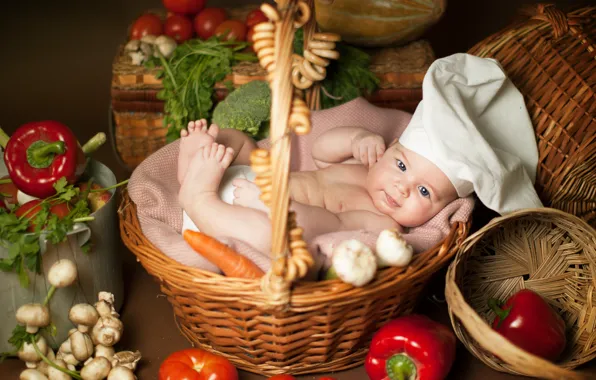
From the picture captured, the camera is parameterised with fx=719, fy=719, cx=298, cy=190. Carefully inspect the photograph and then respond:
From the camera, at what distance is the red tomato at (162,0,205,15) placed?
119 inches

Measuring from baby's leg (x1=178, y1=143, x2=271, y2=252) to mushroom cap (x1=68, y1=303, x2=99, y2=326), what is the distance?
0.36 meters

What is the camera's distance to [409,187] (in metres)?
1.95

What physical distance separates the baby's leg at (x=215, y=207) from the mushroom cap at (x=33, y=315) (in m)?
0.45

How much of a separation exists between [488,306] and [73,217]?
118cm

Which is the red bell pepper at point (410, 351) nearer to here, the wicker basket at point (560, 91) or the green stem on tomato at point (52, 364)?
the wicker basket at point (560, 91)

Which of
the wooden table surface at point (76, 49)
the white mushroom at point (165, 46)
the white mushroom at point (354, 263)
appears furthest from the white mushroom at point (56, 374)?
the white mushroom at point (165, 46)

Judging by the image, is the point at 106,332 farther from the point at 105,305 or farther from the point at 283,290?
the point at 283,290

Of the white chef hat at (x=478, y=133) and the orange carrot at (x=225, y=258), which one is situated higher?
the white chef hat at (x=478, y=133)

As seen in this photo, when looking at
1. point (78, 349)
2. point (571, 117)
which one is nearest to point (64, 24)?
point (78, 349)

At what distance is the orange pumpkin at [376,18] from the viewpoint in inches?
103

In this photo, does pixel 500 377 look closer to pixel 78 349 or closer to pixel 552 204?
pixel 552 204

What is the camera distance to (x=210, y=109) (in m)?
2.69

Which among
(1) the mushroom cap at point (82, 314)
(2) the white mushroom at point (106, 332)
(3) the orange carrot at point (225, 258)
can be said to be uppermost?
(3) the orange carrot at point (225, 258)

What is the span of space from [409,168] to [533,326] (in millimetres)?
517
